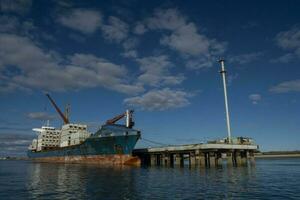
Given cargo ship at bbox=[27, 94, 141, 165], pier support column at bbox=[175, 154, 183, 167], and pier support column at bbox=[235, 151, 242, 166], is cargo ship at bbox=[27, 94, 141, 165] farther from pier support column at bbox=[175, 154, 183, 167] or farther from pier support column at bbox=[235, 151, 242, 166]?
pier support column at bbox=[235, 151, 242, 166]

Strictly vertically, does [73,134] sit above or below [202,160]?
above

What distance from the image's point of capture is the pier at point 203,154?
61.8 metres

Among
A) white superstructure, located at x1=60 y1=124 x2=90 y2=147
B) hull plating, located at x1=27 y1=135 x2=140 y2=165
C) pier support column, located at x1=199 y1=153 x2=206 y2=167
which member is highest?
white superstructure, located at x1=60 y1=124 x2=90 y2=147

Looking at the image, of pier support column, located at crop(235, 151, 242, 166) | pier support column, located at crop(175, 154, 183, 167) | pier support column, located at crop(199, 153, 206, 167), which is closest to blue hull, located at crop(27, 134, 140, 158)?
pier support column, located at crop(175, 154, 183, 167)

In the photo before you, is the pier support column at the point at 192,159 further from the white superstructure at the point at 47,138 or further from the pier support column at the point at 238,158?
the white superstructure at the point at 47,138

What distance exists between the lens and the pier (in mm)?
61812

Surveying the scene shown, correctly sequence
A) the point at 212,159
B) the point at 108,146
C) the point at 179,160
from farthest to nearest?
the point at 179,160
the point at 108,146
the point at 212,159

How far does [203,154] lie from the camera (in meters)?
62.5

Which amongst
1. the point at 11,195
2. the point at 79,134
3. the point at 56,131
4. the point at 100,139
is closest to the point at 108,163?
the point at 100,139

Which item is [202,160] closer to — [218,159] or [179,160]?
[218,159]

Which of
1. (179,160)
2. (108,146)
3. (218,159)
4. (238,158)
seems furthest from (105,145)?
(238,158)

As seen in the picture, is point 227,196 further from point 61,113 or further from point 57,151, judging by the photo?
point 61,113

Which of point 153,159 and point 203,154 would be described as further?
point 153,159

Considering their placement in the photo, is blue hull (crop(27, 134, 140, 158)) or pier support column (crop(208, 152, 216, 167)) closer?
pier support column (crop(208, 152, 216, 167))
